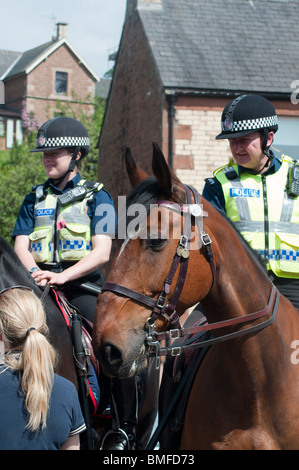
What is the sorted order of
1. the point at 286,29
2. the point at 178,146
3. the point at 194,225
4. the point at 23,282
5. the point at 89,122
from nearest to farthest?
the point at 194,225, the point at 23,282, the point at 178,146, the point at 286,29, the point at 89,122

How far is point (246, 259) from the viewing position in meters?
3.19

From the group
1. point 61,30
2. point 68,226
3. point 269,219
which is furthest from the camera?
point 61,30

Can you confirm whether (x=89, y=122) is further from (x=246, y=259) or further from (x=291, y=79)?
(x=246, y=259)

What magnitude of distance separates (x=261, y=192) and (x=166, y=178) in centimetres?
107

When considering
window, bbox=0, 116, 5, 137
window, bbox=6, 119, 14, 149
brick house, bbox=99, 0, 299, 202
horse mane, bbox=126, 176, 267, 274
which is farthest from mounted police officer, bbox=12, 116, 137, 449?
window, bbox=6, 119, 14, 149

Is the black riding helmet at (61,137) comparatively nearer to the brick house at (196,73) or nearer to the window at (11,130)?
the brick house at (196,73)

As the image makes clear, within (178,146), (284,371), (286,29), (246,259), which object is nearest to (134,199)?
(246,259)

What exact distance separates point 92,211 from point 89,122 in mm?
29334

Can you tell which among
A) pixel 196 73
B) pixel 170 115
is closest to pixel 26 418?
pixel 170 115

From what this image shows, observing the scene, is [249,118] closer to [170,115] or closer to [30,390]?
[30,390]

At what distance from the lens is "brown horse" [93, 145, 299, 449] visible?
279 cm

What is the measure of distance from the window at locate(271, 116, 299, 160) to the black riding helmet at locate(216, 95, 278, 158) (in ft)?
34.8

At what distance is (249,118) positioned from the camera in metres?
3.85

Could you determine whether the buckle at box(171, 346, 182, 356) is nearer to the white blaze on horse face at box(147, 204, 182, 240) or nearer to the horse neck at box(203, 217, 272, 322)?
the horse neck at box(203, 217, 272, 322)
